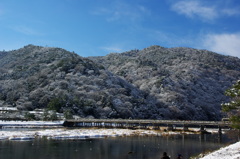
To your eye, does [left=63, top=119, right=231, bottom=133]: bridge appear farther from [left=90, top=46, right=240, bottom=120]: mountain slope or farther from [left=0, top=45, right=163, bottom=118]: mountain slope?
[left=90, top=46, right=240, bottom=120]: mountain slope

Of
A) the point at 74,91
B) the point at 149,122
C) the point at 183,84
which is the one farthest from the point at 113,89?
the point at 149,122

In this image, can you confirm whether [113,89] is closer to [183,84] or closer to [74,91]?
[74,91]

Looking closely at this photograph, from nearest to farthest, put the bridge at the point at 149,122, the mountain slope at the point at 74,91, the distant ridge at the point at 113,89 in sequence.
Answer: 1. the bridge at the point at 149,122
2. the mountain slope at the point at 74,91
3. the distant ridge at the point at 113,89

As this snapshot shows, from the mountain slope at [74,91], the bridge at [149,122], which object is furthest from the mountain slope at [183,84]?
the bridge at [149,122]

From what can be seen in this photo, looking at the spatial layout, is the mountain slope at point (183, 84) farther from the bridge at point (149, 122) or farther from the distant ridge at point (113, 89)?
the bridge at point (149, 122)

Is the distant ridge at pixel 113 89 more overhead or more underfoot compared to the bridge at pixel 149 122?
more overhead

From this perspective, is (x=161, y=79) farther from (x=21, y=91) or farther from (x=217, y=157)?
(x=217, y=157)

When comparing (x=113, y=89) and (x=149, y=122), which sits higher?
(x=113, y=89)

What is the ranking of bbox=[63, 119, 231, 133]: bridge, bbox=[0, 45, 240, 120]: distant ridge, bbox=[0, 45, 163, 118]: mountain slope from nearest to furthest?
bbox=[63, 119, 231, 133]: bridge → bbox=[0, 45, 163, 118]: mountain slope → bbox=[0, 45, 240, 120]: distant ridge

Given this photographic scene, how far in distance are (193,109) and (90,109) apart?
50.5m

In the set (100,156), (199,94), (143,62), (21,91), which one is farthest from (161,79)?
(100,156)

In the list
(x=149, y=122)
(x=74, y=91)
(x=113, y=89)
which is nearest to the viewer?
(x=149, y=122)

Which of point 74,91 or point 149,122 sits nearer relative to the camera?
point 149,122

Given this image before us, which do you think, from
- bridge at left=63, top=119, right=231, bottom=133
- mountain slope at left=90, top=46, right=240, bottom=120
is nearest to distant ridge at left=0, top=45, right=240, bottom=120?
mountain slope at left=90, top=46, right=240, bottom=120
